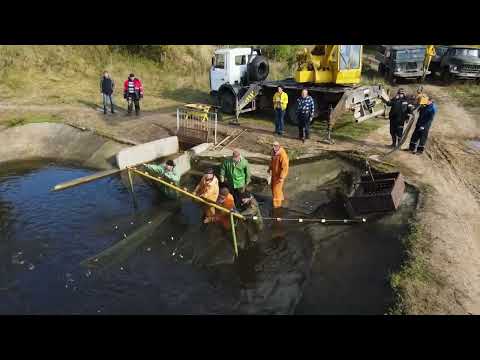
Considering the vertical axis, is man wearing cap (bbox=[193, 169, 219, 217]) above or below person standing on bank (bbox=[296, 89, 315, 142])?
below

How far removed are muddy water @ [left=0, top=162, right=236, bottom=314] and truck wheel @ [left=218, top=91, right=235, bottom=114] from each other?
22.7 feet

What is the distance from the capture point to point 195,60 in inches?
976

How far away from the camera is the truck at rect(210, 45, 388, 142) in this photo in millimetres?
13828

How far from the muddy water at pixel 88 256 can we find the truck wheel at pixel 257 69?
859 centimetres

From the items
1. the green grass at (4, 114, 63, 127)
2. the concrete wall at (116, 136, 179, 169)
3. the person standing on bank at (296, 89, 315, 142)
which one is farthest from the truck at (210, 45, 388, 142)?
the green grass at (4, 114, 63, 127)

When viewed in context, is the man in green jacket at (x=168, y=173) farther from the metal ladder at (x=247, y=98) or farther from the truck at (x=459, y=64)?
the truck at (x=459, y=64)

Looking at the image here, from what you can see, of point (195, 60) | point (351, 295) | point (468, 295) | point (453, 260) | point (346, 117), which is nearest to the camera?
point (468, 295)

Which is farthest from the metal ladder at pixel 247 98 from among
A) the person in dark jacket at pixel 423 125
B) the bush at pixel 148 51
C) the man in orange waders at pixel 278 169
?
the bush at pixel 148 51

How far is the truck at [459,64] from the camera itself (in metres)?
21.6

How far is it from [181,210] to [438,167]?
23.8 ft

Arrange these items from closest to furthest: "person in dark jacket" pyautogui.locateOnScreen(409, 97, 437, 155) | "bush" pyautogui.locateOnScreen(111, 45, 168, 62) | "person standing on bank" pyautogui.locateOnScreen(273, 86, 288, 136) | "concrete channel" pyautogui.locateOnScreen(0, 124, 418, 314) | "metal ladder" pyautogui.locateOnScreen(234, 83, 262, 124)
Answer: "concrete channel" pyautogui.locateOnScreen(0, 124, 418, 314) < "person in dark jacket" pyautogui.locateOnScreen(409, 97, 437, 155) < "person standing on bank" pyautogui.locateOnScreen(273, 86, 288, 136) < "metal ladder" pyautogui.locateOnScreen(234, 83, 262, 124) < "bush" pyautogui.locateOnScreen(111, 45, 168, 62)

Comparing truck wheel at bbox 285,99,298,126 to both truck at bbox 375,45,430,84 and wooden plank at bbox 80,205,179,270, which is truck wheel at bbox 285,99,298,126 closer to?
wooden plank at bbox 80,205,179,270

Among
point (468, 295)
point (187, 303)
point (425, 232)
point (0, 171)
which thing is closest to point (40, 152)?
point (0, 171)

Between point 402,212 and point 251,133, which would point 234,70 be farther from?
point 402,212
